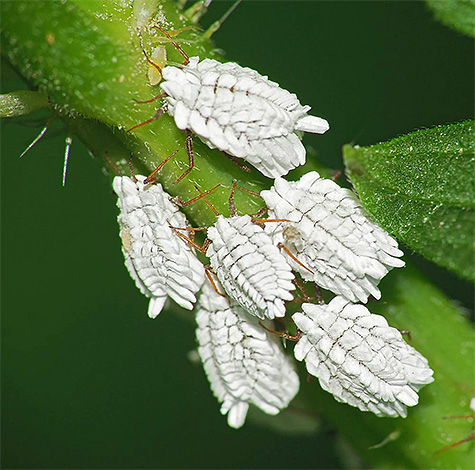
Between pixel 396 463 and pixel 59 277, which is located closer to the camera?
pixel 396 463

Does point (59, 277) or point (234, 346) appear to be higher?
point (234, 346)

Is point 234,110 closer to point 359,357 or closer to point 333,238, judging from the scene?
point 333,238

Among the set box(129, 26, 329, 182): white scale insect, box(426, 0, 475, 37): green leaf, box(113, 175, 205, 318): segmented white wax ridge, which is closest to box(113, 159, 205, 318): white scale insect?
box(113, 175, 205, 318): segmented white wax ridge

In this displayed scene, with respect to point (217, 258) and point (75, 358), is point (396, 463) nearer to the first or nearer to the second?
point (217, 258)

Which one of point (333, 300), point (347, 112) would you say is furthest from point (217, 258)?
point (347, 112)

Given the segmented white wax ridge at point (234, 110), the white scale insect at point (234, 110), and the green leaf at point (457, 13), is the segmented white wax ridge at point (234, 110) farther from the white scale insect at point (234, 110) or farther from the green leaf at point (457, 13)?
the green leaf at point (457, 13)

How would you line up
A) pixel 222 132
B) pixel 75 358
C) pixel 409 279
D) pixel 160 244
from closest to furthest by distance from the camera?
pixel 222 132
pixel 160 244
pixel 409 279
pixel 75 358
